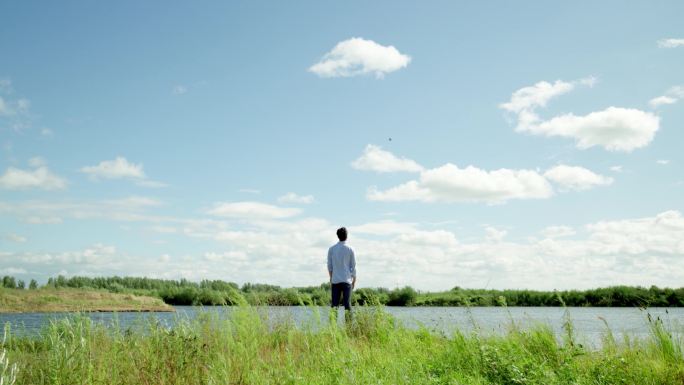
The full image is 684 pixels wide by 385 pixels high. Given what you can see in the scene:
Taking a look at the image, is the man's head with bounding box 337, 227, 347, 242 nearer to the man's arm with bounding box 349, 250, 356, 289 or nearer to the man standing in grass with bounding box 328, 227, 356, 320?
the man standing in grass with bounding box 328, 227, 356, 320

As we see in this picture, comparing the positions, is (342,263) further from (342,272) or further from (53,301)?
(53,301)

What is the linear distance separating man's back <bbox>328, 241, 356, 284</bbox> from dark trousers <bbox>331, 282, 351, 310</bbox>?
0.10 metres

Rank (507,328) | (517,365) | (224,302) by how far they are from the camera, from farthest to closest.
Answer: (507,328) → (224,302) → (517,365)

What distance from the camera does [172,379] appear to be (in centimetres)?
579

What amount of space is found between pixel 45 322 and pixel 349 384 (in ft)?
14.5

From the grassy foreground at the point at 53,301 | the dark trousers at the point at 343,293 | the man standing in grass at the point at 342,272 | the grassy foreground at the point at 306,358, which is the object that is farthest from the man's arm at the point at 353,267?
the grassy foreground at the point at 53,301

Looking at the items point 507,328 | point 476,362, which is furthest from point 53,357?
point 507,328

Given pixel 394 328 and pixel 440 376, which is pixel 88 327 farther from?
pixel 394 328

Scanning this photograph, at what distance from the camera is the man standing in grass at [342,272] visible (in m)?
10.4

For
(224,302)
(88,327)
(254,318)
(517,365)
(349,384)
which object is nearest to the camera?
(349,384)

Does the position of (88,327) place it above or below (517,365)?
above

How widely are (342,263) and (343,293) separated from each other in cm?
66

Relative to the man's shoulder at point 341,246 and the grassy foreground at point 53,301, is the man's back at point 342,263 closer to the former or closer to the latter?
the man's shoulder at point 341,246

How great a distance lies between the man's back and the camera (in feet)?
34.3
